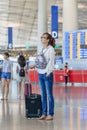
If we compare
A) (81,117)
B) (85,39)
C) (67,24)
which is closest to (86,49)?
(85,39)

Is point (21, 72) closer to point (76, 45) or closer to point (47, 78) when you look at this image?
point (47, 78)

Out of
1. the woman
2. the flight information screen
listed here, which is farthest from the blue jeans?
the flight information screen

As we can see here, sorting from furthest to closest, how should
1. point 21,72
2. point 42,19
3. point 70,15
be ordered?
point 42,19 < point 70,15 < point 21,72

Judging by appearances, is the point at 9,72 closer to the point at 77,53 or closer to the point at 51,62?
the point at 51,62

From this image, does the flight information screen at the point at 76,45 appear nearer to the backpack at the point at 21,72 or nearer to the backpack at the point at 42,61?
the backpack at the point at 21,72

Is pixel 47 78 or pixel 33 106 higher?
pixel 47 78

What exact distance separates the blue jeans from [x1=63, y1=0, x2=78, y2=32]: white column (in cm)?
2252

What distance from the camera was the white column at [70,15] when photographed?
104 ft

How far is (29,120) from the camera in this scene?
9180mm

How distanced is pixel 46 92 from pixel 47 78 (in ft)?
1.05

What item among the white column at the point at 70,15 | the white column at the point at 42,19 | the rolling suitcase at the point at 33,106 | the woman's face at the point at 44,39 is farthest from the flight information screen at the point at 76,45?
the woman's face at the point at 44,39

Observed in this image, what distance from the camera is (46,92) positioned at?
9.20m

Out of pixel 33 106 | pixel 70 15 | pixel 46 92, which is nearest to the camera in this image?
pixel 46 92

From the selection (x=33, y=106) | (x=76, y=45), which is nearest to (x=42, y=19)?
(x=76, y=45)
